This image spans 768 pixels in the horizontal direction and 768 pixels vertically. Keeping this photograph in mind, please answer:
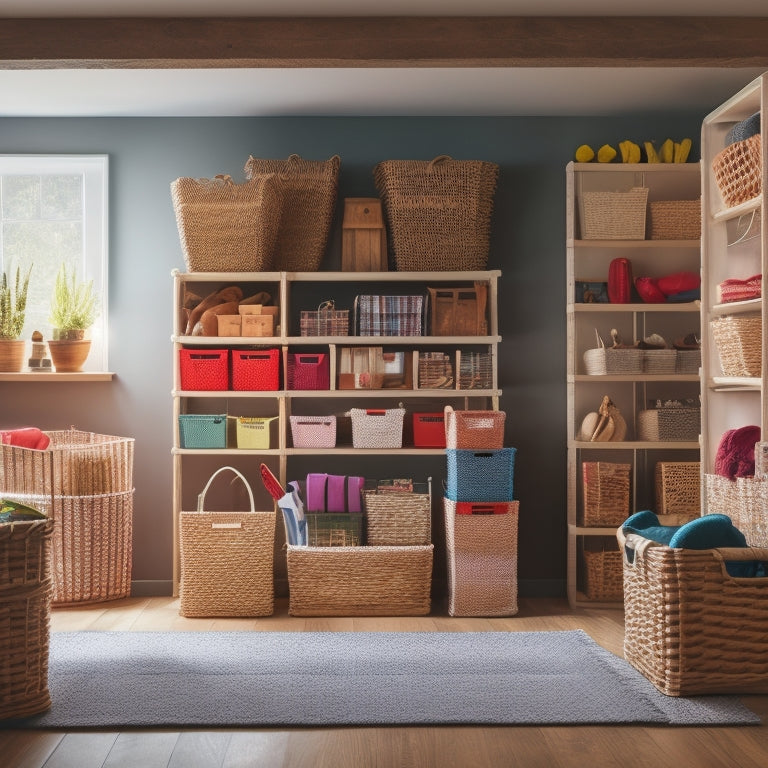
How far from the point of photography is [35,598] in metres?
3.11

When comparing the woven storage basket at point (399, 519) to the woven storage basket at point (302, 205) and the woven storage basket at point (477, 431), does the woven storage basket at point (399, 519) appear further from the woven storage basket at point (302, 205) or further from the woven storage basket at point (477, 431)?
the woven storage basket at point (302, 205)

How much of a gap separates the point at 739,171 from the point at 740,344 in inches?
28.0

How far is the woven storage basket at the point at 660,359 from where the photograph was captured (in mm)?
5051

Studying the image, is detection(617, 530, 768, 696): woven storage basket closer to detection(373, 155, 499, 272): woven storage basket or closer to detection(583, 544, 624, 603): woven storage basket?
detection(583, 544, 624, 603): woven storage basket

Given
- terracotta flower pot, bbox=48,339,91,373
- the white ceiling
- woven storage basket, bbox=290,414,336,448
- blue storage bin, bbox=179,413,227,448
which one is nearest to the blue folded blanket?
woven storage basket, bbox=290,414,336,448

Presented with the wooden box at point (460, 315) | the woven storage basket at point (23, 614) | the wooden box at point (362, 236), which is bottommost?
the woven storage basket at point (23, 614)

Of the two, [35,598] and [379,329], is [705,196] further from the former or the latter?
[35,598]

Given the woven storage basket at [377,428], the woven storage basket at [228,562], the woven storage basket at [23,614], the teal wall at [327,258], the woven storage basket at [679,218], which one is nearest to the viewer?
the woven storage basket at [23,614]

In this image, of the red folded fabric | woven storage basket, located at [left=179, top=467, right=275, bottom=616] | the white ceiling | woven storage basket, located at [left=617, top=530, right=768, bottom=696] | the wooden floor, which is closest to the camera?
the wooden floor

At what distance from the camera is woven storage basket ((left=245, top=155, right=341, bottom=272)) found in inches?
197

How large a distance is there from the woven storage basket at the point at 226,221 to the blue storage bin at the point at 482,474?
4.77ft

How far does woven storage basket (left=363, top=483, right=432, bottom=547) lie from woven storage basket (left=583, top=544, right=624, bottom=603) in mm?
896

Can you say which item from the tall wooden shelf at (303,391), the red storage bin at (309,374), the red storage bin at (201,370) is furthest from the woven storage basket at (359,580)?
the red storage bin at (201,370)

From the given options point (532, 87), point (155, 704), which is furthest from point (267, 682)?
point (532, 87)
